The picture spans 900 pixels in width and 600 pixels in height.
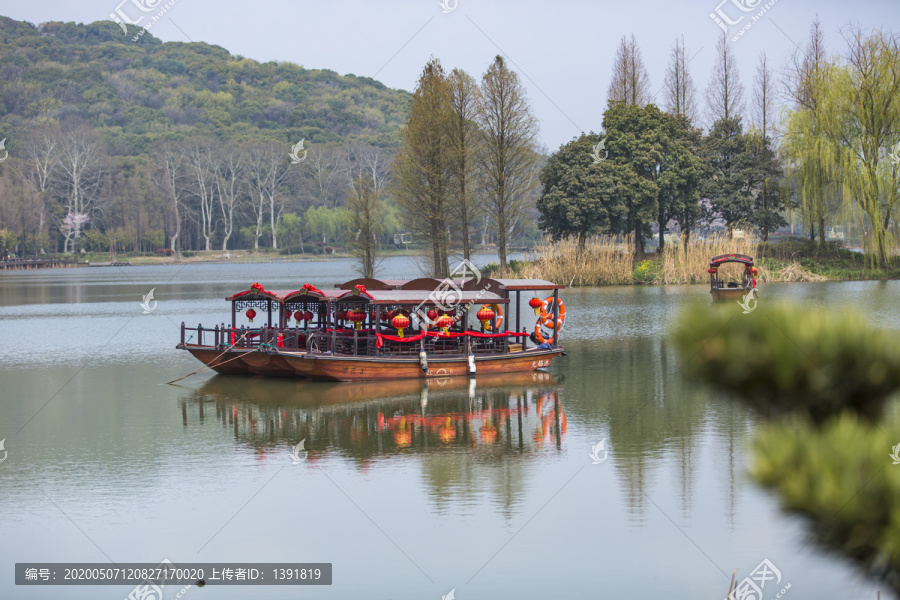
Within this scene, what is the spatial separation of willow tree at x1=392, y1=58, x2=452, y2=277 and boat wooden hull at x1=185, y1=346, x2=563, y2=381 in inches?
705

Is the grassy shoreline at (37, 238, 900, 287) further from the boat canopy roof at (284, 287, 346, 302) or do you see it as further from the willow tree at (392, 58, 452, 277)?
the boat canopy roof at (284, 287, 346, 302)

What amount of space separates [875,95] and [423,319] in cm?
2820

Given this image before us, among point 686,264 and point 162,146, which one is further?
point 162,146

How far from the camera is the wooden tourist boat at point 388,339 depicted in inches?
705

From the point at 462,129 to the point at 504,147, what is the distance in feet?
7.75

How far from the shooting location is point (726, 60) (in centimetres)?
5006

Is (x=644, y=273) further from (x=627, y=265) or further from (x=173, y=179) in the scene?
(x=173, y=179)

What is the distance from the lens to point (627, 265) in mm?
40688

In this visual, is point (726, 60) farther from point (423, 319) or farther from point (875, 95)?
point (423, 319)

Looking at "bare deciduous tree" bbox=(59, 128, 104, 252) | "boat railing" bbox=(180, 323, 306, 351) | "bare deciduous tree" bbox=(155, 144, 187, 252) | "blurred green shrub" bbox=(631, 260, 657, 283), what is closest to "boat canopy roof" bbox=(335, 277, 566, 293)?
"boat railing" bbox=(180, 323, 306, 351)

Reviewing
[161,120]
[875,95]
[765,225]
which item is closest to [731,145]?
[765,225]

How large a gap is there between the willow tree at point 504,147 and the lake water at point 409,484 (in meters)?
18.5
